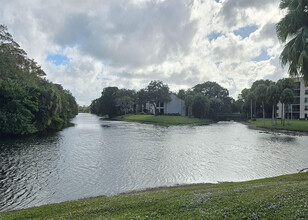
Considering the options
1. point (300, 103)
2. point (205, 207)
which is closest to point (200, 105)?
point (300, 103)

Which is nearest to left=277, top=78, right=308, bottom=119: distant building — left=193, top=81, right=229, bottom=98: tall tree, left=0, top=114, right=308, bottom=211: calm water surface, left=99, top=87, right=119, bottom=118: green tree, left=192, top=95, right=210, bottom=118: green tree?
left=192, top=95, right=210, bottom=118: green tree

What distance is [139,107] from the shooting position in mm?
117812

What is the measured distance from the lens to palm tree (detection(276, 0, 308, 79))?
11.9m

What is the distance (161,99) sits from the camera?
82625 millimetres

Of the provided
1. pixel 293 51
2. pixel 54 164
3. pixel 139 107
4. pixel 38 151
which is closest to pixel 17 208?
pixel 54 164

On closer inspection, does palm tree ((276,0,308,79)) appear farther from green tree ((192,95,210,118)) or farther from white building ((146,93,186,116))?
white building ((146,93,186,116))

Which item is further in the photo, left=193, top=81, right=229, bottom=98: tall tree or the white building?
left=193, top=81, right=229, bottom=98: tall tree

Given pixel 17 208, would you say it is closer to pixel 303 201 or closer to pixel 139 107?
pixel 303 201

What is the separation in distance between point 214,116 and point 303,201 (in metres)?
97.4

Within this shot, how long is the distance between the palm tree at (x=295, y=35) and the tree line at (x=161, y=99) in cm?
6880

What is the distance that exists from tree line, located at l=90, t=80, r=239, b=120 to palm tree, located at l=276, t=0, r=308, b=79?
Result: 68.8 metres

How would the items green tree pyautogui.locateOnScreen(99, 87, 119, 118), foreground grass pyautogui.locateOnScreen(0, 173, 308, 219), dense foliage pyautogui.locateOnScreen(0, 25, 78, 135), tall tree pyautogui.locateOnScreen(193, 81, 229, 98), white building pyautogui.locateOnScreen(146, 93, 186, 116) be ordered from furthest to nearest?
tall tree pyautogui.locateOnScreen(193, 81, 229, 98) → green tree pyautogui.locateOnScreen(99, 87, 119, 118) → white building pyautogui.locateOnScreen(146, 93, 186, 116) → dense foliage pyautogui.locateOnScreen(0, 25, 78, 135) → foreground grass pyautogui.locateOnScreen(0, 173, 308, 219)

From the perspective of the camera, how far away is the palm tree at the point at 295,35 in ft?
39.1

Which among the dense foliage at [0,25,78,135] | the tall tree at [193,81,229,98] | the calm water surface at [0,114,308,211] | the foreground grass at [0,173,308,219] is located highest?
the tall tree at [193,81,229,98]
